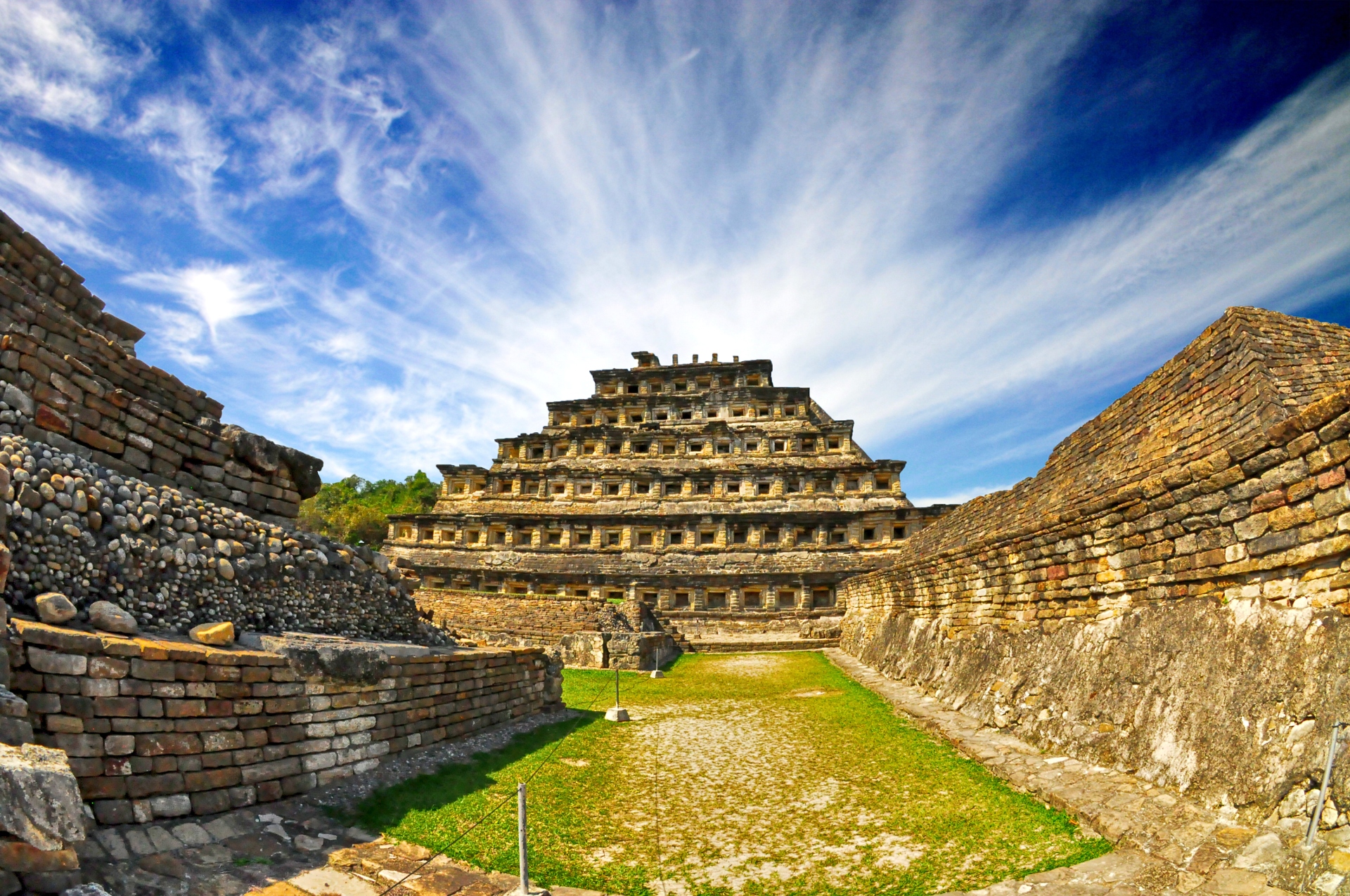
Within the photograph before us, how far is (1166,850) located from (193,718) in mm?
6438

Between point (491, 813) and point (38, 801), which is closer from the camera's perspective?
point (38, 801)

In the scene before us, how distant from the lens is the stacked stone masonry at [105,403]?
5738 mm

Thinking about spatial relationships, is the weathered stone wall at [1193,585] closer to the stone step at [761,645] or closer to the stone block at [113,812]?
the stone block at [113,812]

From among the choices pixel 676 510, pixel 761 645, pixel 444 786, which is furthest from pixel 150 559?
pixel 676 510

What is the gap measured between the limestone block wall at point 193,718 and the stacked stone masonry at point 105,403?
2500 mm

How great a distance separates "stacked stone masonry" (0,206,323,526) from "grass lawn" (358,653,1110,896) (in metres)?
4.28

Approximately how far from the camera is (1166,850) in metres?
3.77

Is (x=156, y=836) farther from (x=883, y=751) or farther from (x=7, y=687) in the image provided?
(x=883, y=751)

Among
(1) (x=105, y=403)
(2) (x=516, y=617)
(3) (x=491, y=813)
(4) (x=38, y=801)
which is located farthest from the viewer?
(2) (x=516, y=617)

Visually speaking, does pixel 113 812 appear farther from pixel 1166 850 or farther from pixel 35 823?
pixel 1166 850

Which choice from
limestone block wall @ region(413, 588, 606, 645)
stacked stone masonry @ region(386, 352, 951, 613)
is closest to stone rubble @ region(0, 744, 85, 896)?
limestone block wall @ region(413, 588, 606, 645)

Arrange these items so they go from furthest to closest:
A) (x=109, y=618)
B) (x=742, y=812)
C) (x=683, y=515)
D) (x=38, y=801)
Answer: (x=683, y=515)
(x=742, y=812)
(x=109, y=618)
(x=38, y=801)

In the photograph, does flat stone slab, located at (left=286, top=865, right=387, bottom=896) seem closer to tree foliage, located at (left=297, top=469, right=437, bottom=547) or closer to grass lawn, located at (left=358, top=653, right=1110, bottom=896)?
grass lawn, located at (left=358, top=653, right=1110, bottom=896)


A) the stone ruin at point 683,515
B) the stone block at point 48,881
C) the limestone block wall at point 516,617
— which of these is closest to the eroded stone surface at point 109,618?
the stone block at point 48,881
